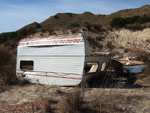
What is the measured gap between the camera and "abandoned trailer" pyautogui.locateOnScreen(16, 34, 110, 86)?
745cm

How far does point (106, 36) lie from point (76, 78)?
18246 millimetres

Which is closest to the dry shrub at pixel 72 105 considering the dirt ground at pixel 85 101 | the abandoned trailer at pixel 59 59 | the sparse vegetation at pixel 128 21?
the dirt ground at pixel 85 101

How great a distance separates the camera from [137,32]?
2300 centimetres

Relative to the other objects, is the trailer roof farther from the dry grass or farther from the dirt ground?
the dirt ground

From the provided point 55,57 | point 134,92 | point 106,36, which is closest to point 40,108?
point 55,57

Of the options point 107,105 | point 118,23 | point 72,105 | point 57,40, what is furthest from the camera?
point 118,23

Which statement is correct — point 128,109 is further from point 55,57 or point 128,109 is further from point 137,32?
point 137,32

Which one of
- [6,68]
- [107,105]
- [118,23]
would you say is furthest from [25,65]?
[118,23]

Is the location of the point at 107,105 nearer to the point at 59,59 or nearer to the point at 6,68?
the point at 59,59

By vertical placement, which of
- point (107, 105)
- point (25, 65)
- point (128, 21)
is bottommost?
point (107, 105)

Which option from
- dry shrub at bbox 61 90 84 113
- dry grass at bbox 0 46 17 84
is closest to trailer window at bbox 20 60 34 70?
dry grass at bbox 0 46 17 84

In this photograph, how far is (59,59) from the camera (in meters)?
8.02

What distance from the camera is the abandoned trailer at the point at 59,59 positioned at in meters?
7.45

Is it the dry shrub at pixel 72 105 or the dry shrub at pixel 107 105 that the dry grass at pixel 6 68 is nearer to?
the dry shrub at pixel 72 105
